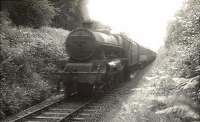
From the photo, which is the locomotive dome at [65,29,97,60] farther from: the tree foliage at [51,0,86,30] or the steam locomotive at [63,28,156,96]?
the tree foliage at [51,0,86,30]

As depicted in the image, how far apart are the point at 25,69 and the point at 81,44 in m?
2.44

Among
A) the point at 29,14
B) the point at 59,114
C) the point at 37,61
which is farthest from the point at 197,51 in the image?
the point at 29,14

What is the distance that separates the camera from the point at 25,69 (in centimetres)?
1423

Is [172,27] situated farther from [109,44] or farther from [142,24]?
[142,24]

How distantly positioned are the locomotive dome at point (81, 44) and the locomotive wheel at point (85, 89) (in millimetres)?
1078

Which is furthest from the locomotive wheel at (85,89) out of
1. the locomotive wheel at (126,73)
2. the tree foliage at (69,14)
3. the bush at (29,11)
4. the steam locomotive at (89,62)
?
the tree foliage at (69,14)

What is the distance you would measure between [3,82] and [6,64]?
87 cm

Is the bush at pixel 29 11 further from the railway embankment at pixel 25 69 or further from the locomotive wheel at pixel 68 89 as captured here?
the locomotive wheel at pixel 68 89

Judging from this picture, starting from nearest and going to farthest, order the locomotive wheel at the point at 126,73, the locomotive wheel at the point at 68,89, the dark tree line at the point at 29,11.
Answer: the locomotive wheel at the point at 68,89
the locomotive wheel at the point at 126,73
the dark tree line at the point at 29,11

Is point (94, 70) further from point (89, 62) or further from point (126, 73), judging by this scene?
point (126, 73)

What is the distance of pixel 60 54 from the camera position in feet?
59.4

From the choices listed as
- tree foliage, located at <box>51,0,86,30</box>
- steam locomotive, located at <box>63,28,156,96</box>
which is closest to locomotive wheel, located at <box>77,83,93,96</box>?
steam locomotive, located at <box>63,28,156,96</box>

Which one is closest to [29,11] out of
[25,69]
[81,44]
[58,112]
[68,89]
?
[25,69]

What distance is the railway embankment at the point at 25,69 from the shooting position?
38.9 ft
